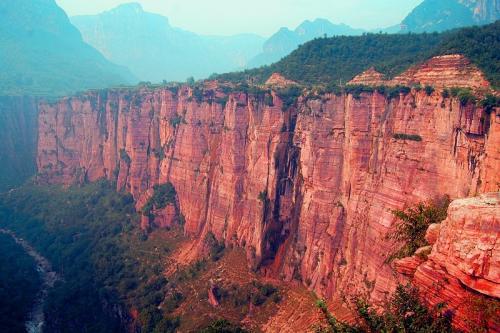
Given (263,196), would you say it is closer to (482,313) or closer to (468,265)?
(468,265)

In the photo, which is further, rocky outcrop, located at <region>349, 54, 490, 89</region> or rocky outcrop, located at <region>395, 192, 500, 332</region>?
rocky outcrop, located at <region>349, 54, 490, 89</region>

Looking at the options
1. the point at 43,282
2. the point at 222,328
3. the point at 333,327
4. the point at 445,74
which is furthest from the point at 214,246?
the point at 333,327

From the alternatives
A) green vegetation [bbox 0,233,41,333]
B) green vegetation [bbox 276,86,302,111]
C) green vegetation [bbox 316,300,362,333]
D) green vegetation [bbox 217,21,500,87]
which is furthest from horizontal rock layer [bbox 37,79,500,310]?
green vegetation [bbox 0,233,41,333]

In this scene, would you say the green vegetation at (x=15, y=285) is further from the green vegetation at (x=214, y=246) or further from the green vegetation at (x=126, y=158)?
the green vegetation at (x=214, y=246)

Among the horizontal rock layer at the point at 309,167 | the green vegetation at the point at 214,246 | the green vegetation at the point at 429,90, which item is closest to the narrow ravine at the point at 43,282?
the horizontal rock layer at the point at 309,167

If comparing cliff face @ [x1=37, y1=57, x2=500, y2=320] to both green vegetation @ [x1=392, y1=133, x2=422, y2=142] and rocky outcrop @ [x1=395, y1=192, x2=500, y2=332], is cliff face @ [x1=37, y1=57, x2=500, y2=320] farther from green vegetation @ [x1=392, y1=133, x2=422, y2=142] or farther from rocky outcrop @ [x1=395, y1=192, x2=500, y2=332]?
rocky outcrop @ [x1=395, y1=192, x2=500, y2=332]
